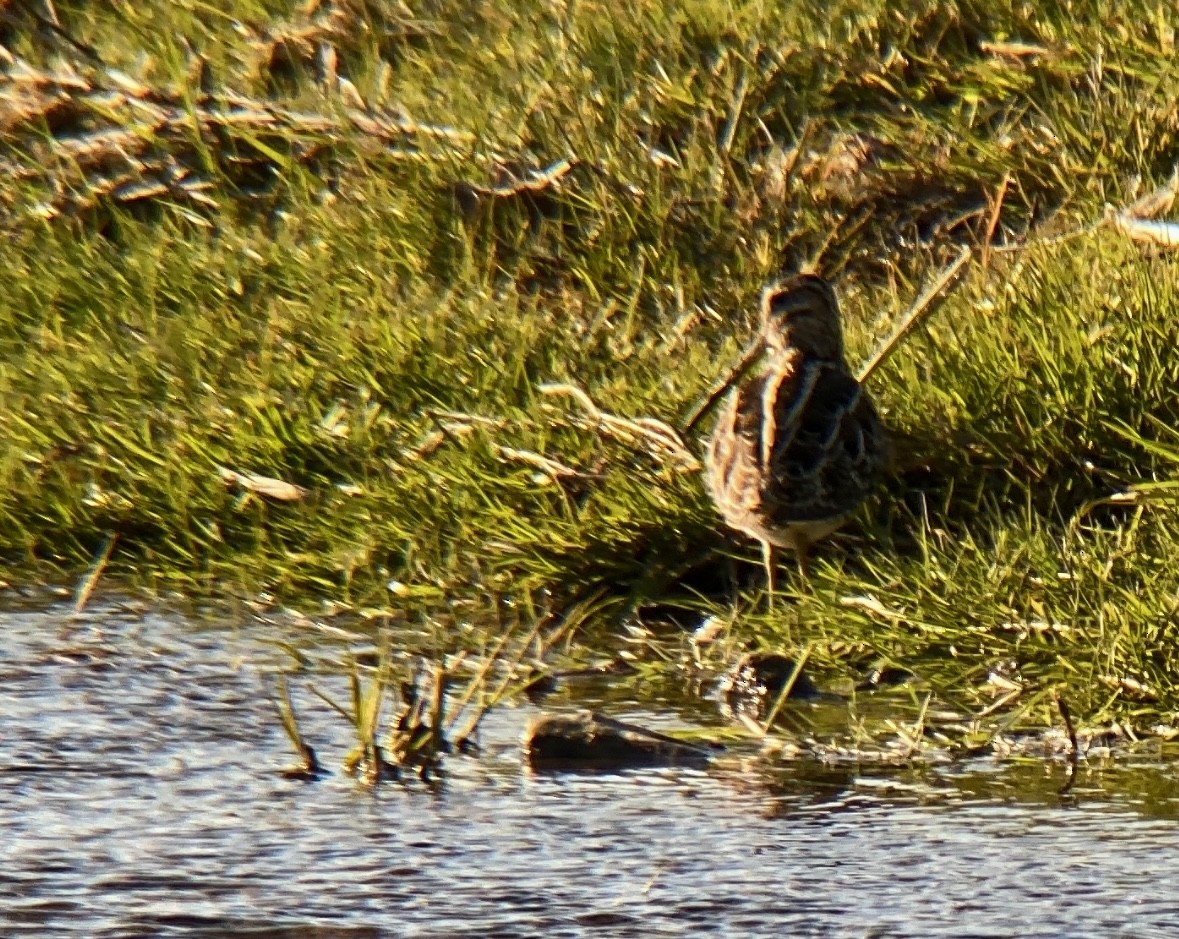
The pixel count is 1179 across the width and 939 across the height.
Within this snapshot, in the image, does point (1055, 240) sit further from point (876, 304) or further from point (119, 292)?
point (119, 292)

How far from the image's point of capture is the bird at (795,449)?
5.89 meters

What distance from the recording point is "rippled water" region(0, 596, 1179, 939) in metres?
4.02

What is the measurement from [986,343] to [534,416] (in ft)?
4.00

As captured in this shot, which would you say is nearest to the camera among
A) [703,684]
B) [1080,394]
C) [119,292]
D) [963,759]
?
[963,759]

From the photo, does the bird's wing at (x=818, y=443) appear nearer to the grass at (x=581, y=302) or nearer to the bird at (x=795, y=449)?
the bird at (x=795, y=449)

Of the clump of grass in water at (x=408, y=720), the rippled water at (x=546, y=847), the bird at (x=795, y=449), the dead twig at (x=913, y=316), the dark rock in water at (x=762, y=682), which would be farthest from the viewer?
the dead twig at (x=913, y=316)

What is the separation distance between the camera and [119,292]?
7.91 m

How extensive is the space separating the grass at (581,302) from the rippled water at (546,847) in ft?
2.16

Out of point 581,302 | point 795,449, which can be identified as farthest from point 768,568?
point 581,302

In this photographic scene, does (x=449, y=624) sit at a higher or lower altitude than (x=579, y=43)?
lower

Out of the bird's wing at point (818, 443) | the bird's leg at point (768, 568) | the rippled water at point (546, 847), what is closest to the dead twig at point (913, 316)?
the bird's wing at point (818, 443)

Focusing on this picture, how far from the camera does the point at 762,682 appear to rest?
17.8 ft

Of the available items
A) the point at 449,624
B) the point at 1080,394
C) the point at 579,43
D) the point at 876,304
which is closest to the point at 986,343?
the point at 1080,394

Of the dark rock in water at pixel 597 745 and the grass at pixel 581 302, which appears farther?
the grass at pixel 581 302
